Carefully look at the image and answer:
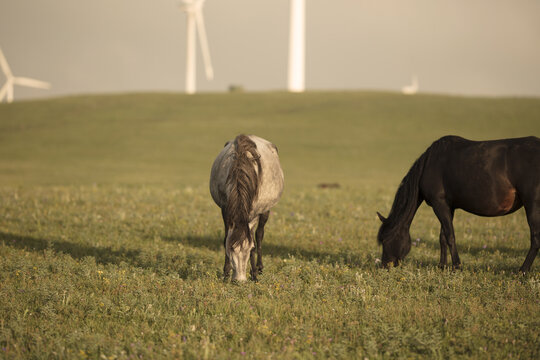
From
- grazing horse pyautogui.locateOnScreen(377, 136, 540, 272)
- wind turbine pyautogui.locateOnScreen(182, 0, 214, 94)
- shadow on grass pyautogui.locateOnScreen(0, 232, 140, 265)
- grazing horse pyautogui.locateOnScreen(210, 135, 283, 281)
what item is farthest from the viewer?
wind turbine pyautogui.locateOnScreen(182, 0, 214, 94)

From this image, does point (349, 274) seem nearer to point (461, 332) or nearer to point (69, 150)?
point (461, 332)

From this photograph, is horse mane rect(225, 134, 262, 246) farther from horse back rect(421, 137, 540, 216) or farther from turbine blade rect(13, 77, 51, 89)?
Result: turbine blade rect(13, 77, 51, 89)

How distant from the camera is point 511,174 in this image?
9.17 meters

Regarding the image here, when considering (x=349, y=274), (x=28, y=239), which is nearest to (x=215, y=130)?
(x=28, y=239)

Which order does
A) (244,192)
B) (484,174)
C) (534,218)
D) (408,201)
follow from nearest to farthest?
1. (244,192)
2. (534,218)
3. (484,174)
4. (408,201)

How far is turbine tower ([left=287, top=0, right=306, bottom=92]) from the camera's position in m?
87.2

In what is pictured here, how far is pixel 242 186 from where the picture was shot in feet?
27.8

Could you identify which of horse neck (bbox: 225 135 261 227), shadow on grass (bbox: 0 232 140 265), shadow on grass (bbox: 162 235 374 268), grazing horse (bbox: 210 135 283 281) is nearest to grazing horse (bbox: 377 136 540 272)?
shadow on grass (bbox: 162 235 374 268)

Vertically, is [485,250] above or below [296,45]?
below

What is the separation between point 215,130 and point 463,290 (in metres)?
52.5

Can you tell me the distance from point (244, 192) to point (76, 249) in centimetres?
591

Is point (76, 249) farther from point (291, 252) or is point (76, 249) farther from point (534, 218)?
point (534, 218)

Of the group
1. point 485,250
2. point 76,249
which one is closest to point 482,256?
point 485,250

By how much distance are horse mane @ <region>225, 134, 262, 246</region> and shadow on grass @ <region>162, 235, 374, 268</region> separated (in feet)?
9.18
